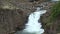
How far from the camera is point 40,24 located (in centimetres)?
1983

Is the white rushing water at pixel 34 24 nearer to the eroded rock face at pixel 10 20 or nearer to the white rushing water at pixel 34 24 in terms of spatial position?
the white rushing water at pixel 34 24

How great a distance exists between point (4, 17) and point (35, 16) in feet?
18.9

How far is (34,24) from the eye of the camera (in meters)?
20.2

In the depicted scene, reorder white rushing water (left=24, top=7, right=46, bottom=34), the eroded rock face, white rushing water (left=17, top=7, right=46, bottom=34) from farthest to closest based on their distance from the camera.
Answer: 1. white rushing water (left=24, top=7, right=46, bottom=34)
2. white rushing water (left=17, top=7, right=46, bottom=34)
3. the eroded rock face

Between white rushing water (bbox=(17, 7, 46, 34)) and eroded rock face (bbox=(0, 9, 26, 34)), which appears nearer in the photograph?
eroded rock face (bbox=(0, 9, 26, 34))

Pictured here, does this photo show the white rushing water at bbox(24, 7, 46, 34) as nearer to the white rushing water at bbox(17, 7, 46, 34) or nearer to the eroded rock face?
the white rushing water at bbox(17, 7, 46, 34)

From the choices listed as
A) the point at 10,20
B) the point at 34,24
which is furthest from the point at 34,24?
the point at 10,20

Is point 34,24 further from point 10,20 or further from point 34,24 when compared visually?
point 10,20

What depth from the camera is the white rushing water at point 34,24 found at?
59.4 feet

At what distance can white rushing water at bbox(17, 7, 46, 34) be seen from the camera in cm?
1810

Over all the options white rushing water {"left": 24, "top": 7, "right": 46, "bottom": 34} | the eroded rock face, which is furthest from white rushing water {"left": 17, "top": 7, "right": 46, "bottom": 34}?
the eroded rock face

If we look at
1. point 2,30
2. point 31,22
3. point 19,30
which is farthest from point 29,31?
point 2,30

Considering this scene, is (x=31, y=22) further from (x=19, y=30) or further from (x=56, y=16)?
(x=56, y=16)

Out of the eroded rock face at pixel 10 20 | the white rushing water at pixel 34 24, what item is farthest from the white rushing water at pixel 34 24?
the eroded rock face at pixel 10 20
